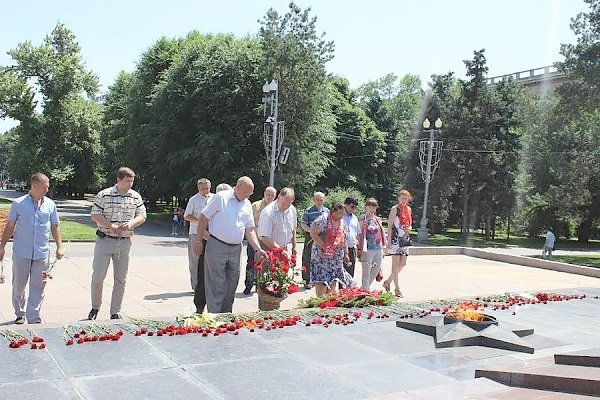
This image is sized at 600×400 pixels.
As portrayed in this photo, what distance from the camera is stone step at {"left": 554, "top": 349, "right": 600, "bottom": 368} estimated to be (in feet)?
15.5

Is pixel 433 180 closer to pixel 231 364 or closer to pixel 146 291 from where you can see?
pixel 146 291

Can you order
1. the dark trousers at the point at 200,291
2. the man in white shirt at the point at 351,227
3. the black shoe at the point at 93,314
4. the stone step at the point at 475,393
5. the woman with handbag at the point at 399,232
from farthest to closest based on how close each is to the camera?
the woman with handbag at the point at 399,232 → the man in white shirt at the point at 351,227 → the dark trousers at the point at 200,291 → the black shoe at the point at 93,314 → the stone step at the point at 475,393

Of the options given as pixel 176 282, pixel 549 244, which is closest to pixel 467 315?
pixel 176 282

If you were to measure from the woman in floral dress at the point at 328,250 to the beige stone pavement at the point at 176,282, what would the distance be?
0.72m

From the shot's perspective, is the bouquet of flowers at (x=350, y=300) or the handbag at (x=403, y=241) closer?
the bouquet of flowers at (x=350, y=300)

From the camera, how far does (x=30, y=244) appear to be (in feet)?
20.2

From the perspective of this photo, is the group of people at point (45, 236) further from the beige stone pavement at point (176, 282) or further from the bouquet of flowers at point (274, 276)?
the bouquet of flowers at point (274, 276)

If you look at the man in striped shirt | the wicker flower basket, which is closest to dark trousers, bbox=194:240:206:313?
the wicker flower basket

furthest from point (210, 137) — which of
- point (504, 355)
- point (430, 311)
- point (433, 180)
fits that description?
point (504, 355)

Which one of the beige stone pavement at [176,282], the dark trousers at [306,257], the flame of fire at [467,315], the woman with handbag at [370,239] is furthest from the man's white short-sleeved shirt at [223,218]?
the dark trousers at [306,257]

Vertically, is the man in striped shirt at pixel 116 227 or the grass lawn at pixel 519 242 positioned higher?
the man in striped shirt at pixel 116 227

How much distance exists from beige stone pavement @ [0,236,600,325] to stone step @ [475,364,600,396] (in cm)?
368

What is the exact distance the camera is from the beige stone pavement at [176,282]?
7.79 metres

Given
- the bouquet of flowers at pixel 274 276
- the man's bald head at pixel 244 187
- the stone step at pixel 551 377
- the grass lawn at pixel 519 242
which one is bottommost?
the grass lawn at pixel 519 242
